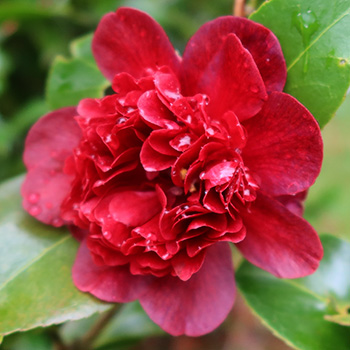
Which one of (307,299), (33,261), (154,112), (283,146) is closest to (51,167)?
(33,261)

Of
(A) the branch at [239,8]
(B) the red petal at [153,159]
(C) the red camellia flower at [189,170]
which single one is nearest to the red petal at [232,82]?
(C) the red camellia flower at [189,170]

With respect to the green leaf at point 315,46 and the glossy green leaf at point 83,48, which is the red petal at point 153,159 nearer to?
the green leaf at point 315,46

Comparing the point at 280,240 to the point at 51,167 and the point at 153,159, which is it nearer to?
the point at 153,159

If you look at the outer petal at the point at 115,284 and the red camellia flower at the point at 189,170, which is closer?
the red camellia flower at the point at 189,170

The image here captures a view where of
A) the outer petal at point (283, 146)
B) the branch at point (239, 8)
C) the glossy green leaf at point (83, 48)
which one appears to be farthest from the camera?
the glossy green leaf at point (83, 48)

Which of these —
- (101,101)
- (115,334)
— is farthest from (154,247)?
(115,334)

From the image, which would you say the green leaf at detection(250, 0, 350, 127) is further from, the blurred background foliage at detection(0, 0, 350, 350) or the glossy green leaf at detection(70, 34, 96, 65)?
the blurred background foliage at detection(0, 0, 350, 350)

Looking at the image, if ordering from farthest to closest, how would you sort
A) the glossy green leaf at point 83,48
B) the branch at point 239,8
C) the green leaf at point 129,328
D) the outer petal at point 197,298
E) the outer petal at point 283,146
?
the green leaf at point 129,328 < the glossy green leaf at point 83,48 < the branch at point 239,8 < the outer petal at point 197,298 < the outer petal at point 283,146
